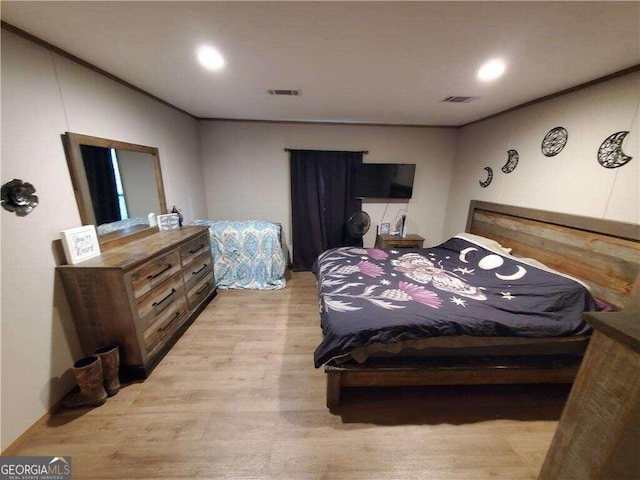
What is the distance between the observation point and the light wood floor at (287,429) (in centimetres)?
129

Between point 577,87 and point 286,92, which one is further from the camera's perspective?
point 286,92

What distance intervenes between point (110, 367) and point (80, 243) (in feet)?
2.86

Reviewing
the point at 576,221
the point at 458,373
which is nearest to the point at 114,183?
the point at 458,373

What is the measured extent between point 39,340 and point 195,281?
1215mm

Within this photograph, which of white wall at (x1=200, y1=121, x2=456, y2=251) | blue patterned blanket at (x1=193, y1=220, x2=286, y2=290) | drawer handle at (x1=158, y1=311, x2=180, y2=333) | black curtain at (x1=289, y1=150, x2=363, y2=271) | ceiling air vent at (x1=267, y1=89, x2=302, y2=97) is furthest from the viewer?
black curtain at (x1=289, y1=150, x2=363, y2=271)

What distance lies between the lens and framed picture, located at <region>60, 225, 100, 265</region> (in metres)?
1.57

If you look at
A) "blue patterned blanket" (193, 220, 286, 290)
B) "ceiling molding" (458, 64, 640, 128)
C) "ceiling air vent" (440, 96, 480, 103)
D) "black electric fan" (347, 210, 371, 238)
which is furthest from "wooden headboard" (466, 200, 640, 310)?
"blue patterned blanket" (193, 220, 286, 290)

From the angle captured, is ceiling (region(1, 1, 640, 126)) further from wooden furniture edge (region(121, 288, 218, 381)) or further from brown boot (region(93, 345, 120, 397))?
wooden furniture edge (region(121, 288, 218, 381))

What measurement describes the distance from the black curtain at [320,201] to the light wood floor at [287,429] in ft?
7.05

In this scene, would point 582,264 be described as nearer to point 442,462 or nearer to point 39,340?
point 442,462

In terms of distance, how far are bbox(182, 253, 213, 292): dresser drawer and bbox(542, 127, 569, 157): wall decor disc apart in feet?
11.9

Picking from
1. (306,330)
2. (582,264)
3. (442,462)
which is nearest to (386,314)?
(442,462)

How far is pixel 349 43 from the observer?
1.44 metres

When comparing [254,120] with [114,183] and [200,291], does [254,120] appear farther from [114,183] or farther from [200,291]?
[200,291]
